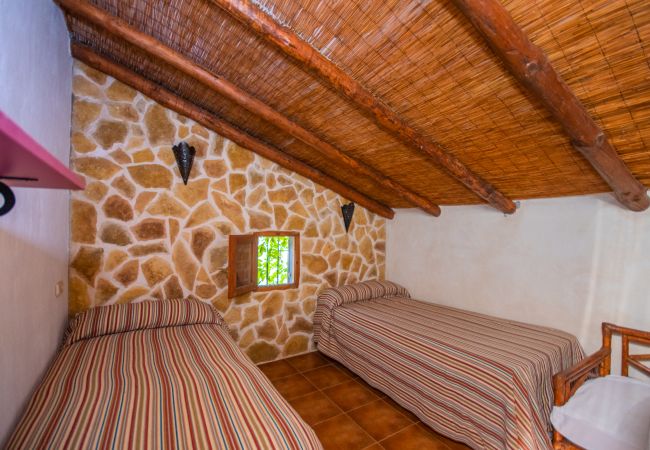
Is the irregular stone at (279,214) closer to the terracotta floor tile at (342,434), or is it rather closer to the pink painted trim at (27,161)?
the terracotta floor tile at (342,434)

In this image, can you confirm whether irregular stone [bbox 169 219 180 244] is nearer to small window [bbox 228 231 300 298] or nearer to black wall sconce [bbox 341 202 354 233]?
small window [bbox 228 231 300 298]

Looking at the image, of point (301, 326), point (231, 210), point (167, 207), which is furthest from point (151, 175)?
point (301, 326)

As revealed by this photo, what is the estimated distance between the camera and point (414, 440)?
7.04 feet

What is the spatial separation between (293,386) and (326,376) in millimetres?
362

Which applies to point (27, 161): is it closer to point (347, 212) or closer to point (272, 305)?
point (272, 305)

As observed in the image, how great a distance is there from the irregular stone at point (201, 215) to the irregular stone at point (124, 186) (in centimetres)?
49

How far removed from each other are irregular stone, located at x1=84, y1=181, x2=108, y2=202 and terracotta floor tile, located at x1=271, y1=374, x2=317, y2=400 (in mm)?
2130

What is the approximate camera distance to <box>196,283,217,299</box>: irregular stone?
2842mm

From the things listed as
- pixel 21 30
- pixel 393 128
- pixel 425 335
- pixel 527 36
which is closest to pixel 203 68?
pixel 21 30

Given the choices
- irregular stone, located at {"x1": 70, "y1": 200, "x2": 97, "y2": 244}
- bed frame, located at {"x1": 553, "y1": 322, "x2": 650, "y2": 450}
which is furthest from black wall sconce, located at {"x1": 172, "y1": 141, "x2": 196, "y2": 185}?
bed frame, located at {"x1": 553, "y1": 322, "x2": 650, "y2": 450}

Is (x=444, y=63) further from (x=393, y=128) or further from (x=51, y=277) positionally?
(x=51, y=277)

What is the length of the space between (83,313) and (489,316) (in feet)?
10.9

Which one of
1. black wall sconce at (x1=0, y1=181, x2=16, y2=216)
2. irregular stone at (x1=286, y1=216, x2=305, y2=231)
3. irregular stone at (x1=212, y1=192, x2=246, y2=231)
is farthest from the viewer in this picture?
irregular stone at (x1=286, y1=216, x2=305, y2=231)

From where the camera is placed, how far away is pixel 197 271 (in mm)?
2832
